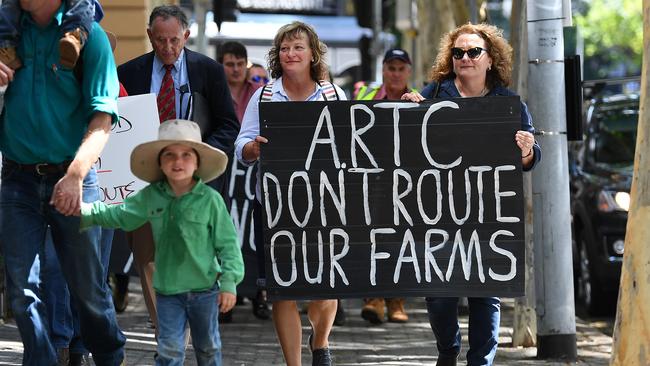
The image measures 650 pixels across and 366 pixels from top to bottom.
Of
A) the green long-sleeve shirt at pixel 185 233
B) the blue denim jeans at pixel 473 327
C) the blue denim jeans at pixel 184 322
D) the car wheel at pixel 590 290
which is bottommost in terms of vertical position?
the car wheel at pixel 590 290

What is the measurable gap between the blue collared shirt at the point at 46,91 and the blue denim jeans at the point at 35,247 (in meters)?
0.14

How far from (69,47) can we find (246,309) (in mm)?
7041

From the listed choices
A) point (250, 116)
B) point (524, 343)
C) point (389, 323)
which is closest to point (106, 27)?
point (389, 323)

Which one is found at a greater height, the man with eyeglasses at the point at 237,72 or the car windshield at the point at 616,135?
the man with eyeglasses at the point at 237,72

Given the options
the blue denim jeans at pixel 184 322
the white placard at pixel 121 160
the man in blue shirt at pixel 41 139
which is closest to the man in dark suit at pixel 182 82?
the white placard at pixel 121 160

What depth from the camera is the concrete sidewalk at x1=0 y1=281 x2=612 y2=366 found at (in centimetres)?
952

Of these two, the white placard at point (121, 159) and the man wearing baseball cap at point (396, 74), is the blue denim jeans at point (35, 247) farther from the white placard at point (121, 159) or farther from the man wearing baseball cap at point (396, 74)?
the man wearing baseball cap at point (396, 74)

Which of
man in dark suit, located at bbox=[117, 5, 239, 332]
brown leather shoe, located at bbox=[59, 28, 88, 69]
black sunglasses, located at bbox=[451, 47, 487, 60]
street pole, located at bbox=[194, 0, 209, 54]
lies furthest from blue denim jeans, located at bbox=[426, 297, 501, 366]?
street pole, located at bbox=[194, 0, 209, 54]

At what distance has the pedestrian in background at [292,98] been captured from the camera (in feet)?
25.4

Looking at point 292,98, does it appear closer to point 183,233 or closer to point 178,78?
point 178,78

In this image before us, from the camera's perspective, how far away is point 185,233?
630 cm

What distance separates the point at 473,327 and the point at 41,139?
97.6 inches

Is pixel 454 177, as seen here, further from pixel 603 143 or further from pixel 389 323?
pixel 603 143

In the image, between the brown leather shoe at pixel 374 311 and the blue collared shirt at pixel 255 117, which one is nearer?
the blue collared shirt at pixel 255 117
